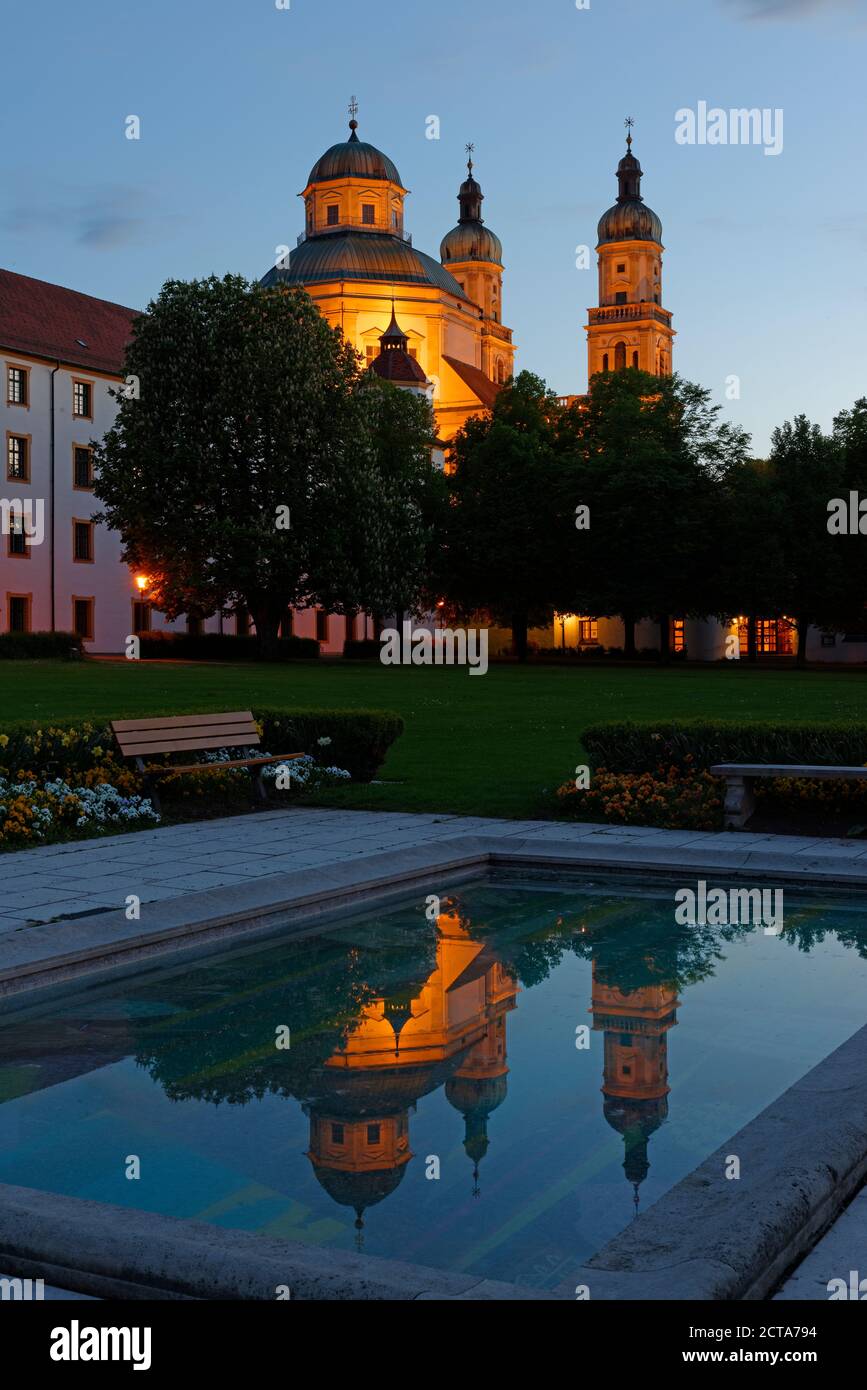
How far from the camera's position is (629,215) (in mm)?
118750

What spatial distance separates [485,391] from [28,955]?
90281 mm

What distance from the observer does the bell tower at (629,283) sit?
11875 centimetres

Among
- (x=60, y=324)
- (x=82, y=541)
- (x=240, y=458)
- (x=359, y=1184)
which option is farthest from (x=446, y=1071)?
(x=60, y=324)

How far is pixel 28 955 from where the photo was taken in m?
7.43

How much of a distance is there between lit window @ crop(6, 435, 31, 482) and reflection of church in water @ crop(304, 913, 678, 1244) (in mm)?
51695

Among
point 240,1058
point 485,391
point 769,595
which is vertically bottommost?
point 240,1058

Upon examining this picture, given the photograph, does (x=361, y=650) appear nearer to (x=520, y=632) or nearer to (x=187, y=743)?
(x=520, y=632)

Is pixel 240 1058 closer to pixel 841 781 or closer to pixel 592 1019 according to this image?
pixel 592 1019

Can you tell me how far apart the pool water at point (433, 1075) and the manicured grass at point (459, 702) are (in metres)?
5.48

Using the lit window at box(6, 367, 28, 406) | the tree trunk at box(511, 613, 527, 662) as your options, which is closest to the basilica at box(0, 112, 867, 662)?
the lit window at box(6, 367, 28, 406)

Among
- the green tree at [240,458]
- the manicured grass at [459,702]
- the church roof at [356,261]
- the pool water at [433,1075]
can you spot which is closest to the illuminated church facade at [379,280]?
the church roof at [356,261]

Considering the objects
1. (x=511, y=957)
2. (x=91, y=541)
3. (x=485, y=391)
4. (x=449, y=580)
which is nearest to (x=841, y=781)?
(x=511, y=957)

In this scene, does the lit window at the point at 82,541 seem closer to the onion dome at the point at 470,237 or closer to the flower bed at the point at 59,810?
the flower bed at the point at 59,810

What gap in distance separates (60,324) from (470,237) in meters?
63.6
